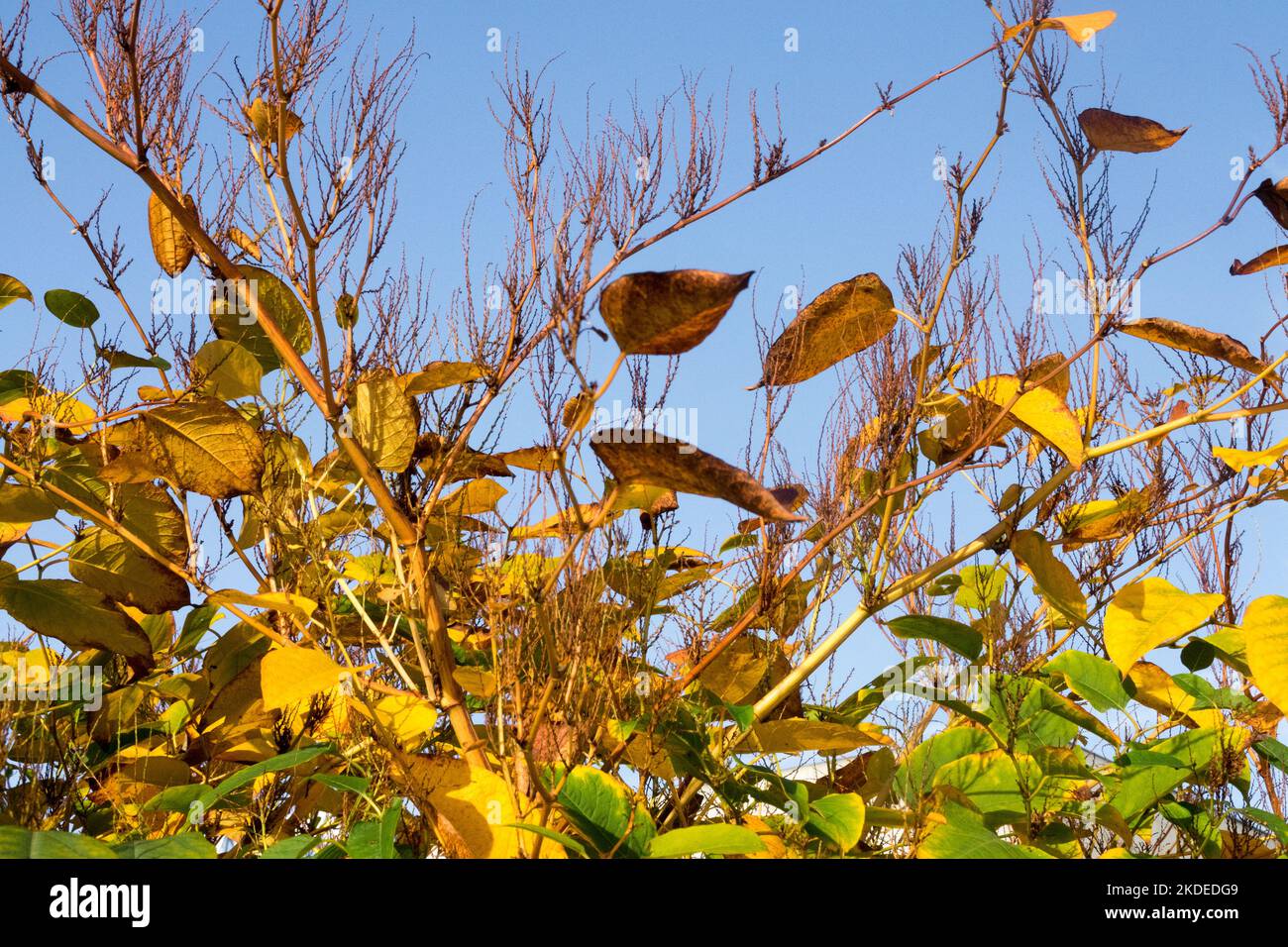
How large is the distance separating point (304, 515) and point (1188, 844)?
1503 millimetres

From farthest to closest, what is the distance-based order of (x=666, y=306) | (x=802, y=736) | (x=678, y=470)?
1. (x=802, y=736)
2. (x=666, y=306)
3. (x=678, y=470)

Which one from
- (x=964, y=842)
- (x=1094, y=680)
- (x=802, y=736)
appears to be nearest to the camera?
(x=964, y=842)

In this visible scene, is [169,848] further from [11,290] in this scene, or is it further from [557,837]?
[11,290]

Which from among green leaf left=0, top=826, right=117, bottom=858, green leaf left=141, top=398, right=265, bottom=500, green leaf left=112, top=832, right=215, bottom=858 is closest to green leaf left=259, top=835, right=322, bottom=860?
green leaf left=112, top=832, right=215, bottom=858

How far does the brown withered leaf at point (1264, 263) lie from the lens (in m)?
1.86

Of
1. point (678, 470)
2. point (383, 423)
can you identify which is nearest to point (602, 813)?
point (678, 470)

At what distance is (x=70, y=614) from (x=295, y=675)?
609mm

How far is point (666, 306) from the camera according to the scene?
137 cm

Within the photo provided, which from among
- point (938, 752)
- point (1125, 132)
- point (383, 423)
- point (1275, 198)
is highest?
point (1125, 132)

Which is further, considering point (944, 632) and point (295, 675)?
point (944, 632)

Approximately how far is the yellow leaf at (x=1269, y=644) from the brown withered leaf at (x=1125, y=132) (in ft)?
2.42

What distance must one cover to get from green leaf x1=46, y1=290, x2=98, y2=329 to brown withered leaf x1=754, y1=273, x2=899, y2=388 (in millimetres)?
1280

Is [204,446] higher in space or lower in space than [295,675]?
higher
